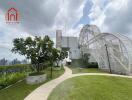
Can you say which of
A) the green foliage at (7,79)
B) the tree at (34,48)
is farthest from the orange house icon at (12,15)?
the green foliage at (7,79)

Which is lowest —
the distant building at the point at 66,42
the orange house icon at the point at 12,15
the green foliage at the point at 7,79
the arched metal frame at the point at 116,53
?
the green foliage at the point at 7,79

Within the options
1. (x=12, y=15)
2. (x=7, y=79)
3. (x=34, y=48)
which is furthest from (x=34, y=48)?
(x=12, y=15)

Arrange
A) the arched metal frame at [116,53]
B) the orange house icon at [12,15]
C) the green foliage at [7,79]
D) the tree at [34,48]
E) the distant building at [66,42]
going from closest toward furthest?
1. the orange house icon at [12,15]
2. the green foliage at [7,79]
3. the tree at [34,48]
4. the arched metal frame at [116,53]
5. the distant building at [66,42]

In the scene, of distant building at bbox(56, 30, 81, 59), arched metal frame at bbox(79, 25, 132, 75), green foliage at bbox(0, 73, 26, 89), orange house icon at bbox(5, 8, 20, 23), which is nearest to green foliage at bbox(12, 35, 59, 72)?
green foliage at bbox(0, 73, 26, 89)

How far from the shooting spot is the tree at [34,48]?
12.4 meters

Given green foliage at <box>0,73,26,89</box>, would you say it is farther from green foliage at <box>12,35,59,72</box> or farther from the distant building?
the distant building

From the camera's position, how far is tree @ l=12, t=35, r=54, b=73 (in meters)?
12.4

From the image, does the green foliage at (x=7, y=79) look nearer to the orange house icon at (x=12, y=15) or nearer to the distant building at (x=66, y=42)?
the orange house icon at (x=12, y=15)

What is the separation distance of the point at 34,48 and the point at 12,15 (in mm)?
5051

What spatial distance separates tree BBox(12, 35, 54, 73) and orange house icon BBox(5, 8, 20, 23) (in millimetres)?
4078

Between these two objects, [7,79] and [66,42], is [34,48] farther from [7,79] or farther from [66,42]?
[66,42]

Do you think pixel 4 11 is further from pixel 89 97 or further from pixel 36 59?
pixel 89 97

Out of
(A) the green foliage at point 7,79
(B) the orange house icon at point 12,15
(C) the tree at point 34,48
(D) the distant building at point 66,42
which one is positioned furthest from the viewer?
(D) the distant building at point 66,42

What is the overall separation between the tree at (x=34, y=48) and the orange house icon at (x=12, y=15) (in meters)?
4.08
